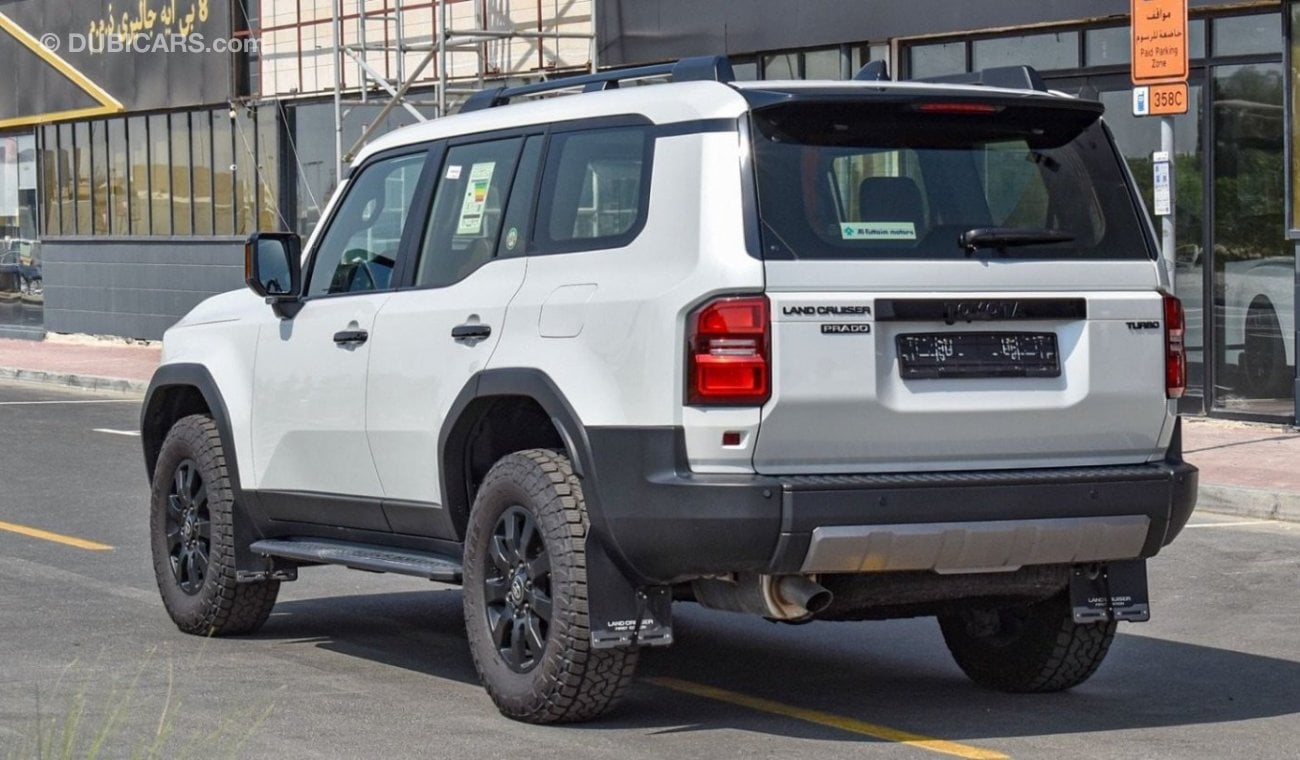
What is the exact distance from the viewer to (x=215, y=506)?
339 inches

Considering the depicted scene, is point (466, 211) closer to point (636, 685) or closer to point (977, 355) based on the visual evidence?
point (636, 685)

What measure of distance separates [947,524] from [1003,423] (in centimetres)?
39

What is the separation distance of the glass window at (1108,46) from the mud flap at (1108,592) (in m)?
12.0

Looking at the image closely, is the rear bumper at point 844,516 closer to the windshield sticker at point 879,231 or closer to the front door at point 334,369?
the windshield sticker at point 879,231

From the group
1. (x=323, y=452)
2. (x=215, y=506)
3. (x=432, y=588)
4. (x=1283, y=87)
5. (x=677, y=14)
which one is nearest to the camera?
(x=323, y=452)

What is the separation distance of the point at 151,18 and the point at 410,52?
7.54 meters

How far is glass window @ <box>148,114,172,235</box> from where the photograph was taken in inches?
1280

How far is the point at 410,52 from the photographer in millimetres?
26594

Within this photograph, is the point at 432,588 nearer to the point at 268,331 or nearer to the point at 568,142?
the point at 268,331

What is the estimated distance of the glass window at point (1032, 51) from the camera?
61.9ft

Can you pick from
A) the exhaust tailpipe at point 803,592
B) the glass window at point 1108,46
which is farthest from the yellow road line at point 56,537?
the glass window at point 1108,46

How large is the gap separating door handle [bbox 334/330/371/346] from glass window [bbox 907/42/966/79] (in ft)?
41.4

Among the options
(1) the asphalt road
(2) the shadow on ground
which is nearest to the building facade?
(1) the asphalt road

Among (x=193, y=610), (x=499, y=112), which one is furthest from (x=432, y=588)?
(x=499, y=112)
